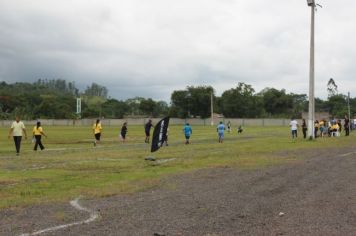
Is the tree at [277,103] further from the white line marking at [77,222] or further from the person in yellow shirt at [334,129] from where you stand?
the white line marking at [77,222]

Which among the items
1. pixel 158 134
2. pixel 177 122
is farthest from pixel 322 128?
pixel 177 122

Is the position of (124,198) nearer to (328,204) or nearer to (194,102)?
(328,204)

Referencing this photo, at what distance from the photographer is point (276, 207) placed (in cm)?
949

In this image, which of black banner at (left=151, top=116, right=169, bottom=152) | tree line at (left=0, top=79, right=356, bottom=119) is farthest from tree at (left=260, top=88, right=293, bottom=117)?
black banner at (left=151, top=116, right=169, bottom=152)

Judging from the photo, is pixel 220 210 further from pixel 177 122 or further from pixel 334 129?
pixel 177 122

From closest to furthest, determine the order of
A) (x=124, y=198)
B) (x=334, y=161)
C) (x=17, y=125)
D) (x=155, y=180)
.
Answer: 1. (x=124, y=198)
2. (x=155, y=180)
3. (x=334, y=161)
4. (x=17, y=125)

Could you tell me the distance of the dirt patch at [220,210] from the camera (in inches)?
308

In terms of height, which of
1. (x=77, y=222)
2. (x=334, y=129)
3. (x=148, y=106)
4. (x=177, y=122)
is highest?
(x=148, y=106)

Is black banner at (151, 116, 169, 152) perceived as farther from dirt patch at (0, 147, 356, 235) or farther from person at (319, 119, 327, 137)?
person at (319, 119, 327, 137)

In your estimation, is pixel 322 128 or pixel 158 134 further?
pixel 322 128

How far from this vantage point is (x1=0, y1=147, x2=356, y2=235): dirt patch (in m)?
7.83

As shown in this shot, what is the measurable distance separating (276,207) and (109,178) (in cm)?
619

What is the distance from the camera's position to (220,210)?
9242mm

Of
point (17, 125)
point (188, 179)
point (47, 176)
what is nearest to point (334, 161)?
point (188, 179)
